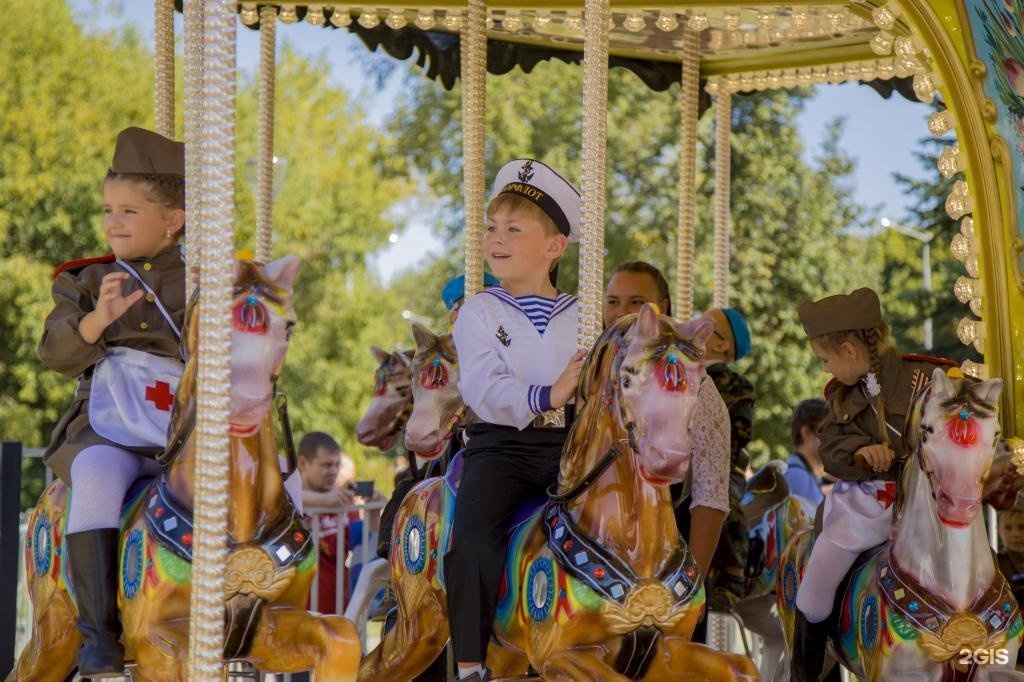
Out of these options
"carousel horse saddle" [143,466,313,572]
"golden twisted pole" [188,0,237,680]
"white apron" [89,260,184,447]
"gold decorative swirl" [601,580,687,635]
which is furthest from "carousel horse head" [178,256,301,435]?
"gold decorative swirl" [601,580,687,635]

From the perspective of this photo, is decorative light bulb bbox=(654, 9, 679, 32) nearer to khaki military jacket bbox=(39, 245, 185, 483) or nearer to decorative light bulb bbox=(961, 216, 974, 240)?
decorative light bulb bbox=(961, 216, 974, 240)

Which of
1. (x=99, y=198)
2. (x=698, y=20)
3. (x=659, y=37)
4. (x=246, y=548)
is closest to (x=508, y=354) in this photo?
(x=246, y=548)

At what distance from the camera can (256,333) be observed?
390 cm

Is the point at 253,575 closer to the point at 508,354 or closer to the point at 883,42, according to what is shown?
the point at 508,354

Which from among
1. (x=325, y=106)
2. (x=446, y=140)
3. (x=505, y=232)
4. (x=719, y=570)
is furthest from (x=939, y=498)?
(x=325, y=106)

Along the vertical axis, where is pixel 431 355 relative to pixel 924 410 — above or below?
above

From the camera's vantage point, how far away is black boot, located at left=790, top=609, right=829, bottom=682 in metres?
5.65

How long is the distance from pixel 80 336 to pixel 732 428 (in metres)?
3.39

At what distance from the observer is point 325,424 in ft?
84.9

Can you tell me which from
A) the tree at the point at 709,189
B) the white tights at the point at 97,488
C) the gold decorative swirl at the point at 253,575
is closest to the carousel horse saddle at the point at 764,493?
the gold decorative swirl at the point at 253,575

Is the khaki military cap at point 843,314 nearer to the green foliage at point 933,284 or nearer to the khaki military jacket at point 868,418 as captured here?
the khaki military jacket at point 868,418

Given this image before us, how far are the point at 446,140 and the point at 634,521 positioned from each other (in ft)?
64.2

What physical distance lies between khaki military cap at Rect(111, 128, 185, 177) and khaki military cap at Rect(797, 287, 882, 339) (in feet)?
8.29

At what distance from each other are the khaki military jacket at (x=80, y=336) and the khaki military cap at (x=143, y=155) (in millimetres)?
281
